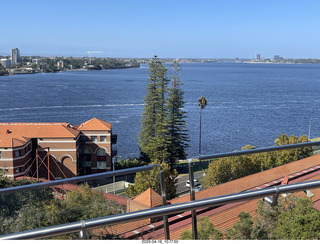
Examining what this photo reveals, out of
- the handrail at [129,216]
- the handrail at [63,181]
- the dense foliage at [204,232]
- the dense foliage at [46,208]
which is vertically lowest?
the dense foliage at [204,232]

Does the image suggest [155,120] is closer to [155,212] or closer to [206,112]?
[206,112]

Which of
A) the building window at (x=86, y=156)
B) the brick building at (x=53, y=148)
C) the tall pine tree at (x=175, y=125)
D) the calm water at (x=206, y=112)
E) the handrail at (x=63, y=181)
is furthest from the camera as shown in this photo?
the calm water at (x=206, y=112)

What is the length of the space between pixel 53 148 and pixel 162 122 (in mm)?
9336

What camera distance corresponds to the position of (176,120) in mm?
29125

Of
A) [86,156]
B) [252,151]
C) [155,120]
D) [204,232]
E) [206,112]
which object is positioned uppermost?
[252,151]

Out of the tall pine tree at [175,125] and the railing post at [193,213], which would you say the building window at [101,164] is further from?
the railing post at [193,213]

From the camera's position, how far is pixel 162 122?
95.6ft

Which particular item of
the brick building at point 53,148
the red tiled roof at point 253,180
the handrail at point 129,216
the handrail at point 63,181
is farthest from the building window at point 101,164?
the handrail at point 129,216

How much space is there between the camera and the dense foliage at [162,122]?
2798 centimetres

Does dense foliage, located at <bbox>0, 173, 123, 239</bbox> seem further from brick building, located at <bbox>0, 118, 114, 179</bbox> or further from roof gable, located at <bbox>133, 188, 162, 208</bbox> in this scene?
brick building, located at <bbox>0, 118, 114, 179</bbox>

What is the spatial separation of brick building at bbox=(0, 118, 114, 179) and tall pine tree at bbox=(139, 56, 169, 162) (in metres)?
4.16

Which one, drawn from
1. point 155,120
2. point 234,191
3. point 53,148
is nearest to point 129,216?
point 234,191

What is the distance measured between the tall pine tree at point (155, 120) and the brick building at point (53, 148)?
416 cm

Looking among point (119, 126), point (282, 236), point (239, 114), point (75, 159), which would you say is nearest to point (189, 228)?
point (282, 236)
